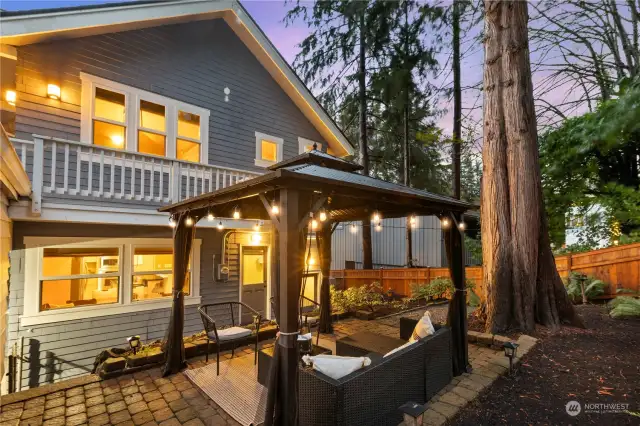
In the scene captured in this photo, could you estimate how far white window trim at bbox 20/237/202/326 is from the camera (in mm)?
5727

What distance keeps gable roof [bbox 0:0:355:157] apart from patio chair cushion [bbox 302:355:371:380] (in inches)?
291

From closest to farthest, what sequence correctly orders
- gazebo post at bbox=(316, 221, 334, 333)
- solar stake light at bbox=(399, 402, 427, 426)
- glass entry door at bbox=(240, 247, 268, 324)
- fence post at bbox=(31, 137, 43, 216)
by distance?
solar stake light at bbox=(399, 402, 427, 426), fence post at bbox=(31, 137, 43, 216), gazebo post at bbox=(316, 221, 334, 333), glass entry door at bbox=(240, 247, 268, 324)

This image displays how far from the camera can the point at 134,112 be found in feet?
23.0

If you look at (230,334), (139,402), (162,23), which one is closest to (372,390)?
(230,334)

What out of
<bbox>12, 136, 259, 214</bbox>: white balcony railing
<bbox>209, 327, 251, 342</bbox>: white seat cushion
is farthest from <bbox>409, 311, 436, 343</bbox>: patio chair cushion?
<bbox>12, 136, 259, 214</bbox>: white balcony railing

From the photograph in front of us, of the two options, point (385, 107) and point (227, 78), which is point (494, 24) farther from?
point (385, 107)

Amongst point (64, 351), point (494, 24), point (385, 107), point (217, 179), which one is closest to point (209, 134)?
point (217, 179)

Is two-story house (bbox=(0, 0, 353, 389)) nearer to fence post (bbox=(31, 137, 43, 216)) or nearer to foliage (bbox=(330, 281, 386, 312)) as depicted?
fence post (bbox=(31, 137, 43, 216))

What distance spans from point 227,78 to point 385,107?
832 cm

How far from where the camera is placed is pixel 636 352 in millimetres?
4973

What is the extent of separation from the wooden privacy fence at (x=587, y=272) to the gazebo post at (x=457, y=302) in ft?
8.11

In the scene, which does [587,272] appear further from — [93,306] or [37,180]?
[37,180]

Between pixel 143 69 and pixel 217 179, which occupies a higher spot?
pixel 143 69

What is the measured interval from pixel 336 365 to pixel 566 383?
3.38m
